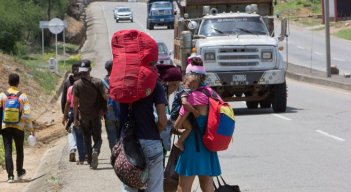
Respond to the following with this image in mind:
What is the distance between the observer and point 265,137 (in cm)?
1639

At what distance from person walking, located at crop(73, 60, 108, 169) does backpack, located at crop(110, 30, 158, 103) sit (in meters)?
5.66

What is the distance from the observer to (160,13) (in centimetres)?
7138

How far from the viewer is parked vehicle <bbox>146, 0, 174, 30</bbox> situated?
7029 centimetres

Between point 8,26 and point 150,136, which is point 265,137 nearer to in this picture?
point 150,136

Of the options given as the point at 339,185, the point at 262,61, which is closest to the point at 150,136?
the point at 339,185

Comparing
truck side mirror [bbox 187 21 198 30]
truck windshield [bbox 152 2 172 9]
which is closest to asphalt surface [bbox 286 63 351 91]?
truck side mirror [bbox 187 21 198 30]

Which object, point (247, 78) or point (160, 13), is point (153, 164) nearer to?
point (247, 78)

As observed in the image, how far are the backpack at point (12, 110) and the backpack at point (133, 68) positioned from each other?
7.13 m

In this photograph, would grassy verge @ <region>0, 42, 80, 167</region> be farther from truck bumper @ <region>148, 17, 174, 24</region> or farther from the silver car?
the silver car

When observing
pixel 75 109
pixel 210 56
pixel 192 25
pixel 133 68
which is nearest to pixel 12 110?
pixel 75 109

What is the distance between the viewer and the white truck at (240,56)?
67.4 feet

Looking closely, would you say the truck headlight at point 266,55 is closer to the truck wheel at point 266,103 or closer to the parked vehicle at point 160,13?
the truck wheel at point 266,103

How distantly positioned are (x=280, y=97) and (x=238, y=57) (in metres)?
1.45

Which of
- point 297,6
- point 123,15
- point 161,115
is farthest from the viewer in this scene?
point 297,6
